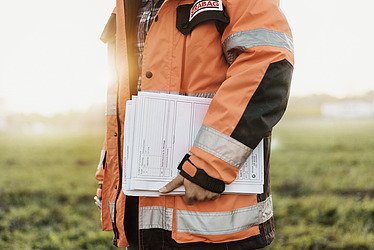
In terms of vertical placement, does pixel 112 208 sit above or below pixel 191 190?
below

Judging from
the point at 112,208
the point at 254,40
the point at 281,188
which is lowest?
the point at 281,188

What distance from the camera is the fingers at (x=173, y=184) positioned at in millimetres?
1626

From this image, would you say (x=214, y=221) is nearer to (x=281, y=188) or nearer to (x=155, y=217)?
(x=155, y=217)

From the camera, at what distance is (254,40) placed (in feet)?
5.24

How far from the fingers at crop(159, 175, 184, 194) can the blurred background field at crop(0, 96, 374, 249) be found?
248cm

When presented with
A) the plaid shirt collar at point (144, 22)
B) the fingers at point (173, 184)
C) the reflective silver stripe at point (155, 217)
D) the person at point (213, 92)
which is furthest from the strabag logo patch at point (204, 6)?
the reflective silver stripe at point (155, 217)

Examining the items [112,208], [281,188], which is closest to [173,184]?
[112,208]

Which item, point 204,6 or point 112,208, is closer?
point 204,6

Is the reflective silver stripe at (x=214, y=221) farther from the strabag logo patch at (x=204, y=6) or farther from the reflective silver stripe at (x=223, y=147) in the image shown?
the strabag logo patch at (x=204, y=6)

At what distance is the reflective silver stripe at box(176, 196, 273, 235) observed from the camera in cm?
166

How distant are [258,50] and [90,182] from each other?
517cm

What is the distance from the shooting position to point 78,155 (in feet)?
24.9

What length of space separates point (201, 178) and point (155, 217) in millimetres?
243

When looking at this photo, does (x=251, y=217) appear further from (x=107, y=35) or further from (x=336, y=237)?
(x=336, y=237)
